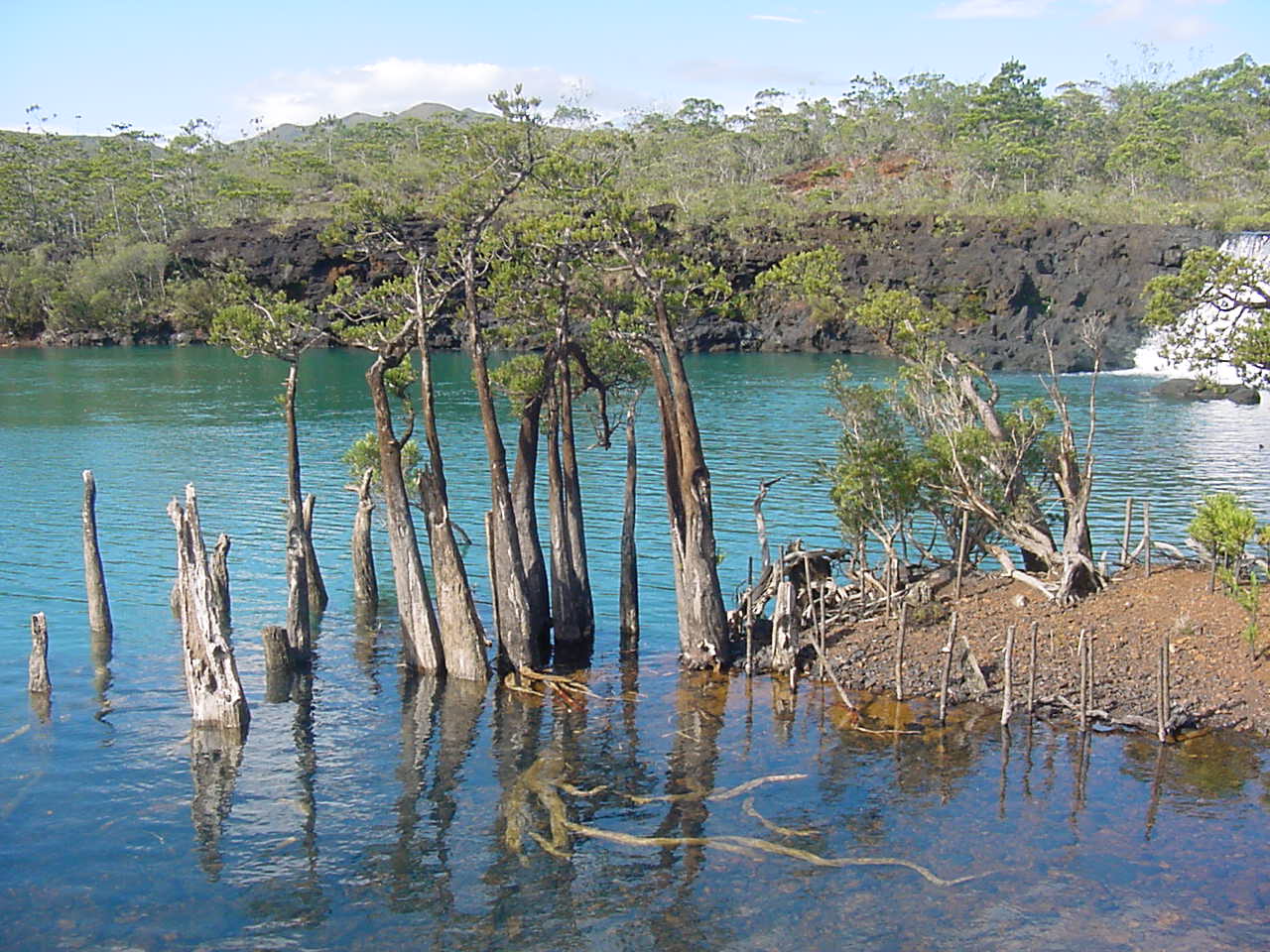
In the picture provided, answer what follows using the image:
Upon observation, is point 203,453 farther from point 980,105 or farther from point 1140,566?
point 980,105

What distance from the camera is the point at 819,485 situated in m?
50.7

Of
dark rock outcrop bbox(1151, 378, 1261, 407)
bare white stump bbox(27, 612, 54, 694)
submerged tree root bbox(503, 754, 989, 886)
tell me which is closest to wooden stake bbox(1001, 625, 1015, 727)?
submerged tree root bbox(503, 754, 989, 886)

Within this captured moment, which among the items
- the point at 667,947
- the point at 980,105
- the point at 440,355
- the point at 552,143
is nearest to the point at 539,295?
the point at 552,143

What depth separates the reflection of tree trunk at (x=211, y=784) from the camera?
20.1 metres

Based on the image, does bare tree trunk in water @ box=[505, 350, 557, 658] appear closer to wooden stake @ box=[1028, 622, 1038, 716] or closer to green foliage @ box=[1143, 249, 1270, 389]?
wooden stake @ box=[1028, 622, 1038, 716]

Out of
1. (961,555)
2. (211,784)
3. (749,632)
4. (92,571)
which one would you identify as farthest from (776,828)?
(92,571)

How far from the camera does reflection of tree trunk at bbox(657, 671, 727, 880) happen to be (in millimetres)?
20672

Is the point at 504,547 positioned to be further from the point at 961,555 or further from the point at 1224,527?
the point at 1224,527

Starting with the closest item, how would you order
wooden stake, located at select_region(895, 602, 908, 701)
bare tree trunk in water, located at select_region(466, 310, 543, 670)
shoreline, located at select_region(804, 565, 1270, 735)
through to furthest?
shoreline, located at select_region(804, 565, 1270, 735)
wooden stake, located at select_region(895, 602, 908, 701)
bare tree trunk in water, located at select_region(466, 310, 543, 670)

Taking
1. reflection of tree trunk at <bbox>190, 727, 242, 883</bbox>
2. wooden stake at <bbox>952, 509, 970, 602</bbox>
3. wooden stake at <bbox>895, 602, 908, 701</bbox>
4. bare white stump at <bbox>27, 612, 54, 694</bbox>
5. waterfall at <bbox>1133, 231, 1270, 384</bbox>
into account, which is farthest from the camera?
waterfall at <bbox>1133, 231, 1270, 384</bbox>

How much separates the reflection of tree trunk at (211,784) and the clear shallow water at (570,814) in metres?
0.08

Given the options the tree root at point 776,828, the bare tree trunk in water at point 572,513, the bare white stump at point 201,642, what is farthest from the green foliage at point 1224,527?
the bare white stump at point 201,642

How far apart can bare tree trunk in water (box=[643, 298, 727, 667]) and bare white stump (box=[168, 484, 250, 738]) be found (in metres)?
9.16

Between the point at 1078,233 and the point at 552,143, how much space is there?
91892mm
